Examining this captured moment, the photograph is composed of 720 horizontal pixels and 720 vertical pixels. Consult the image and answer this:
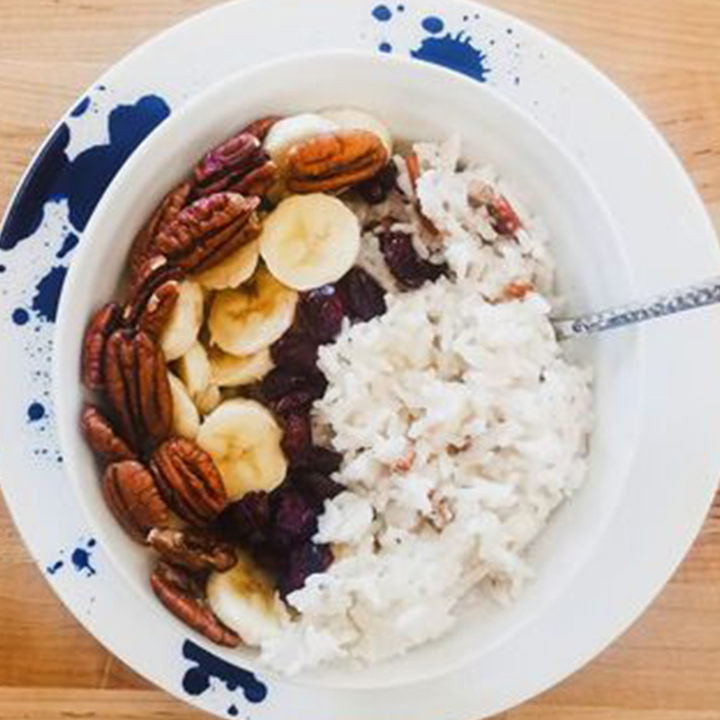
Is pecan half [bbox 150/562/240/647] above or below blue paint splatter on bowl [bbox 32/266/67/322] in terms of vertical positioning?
below

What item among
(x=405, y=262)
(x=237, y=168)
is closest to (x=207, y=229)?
(x=237, y=168)

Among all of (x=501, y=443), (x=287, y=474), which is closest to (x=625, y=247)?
(x=501, y=443)

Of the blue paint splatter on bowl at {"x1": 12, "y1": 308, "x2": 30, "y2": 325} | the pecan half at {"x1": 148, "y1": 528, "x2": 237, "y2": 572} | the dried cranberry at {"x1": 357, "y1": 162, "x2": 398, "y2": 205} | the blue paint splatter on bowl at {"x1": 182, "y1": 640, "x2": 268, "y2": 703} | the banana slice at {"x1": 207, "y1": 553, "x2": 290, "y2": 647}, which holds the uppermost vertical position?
the dried cranberry at {"x1": 357, "y1": 162, "x2": 398, "y2": 205}

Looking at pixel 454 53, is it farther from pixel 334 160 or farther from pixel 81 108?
pixel 81 108

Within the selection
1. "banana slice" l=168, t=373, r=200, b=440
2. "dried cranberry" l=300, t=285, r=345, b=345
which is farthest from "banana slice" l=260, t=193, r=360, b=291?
"banana slice" l=168, t=373, r=200, b=440

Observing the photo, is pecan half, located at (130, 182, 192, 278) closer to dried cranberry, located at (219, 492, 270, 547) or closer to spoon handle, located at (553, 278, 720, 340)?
dried cranberry, located at (219, 492, 270, 547)

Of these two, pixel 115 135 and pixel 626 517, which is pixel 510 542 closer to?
pixel 626 517
